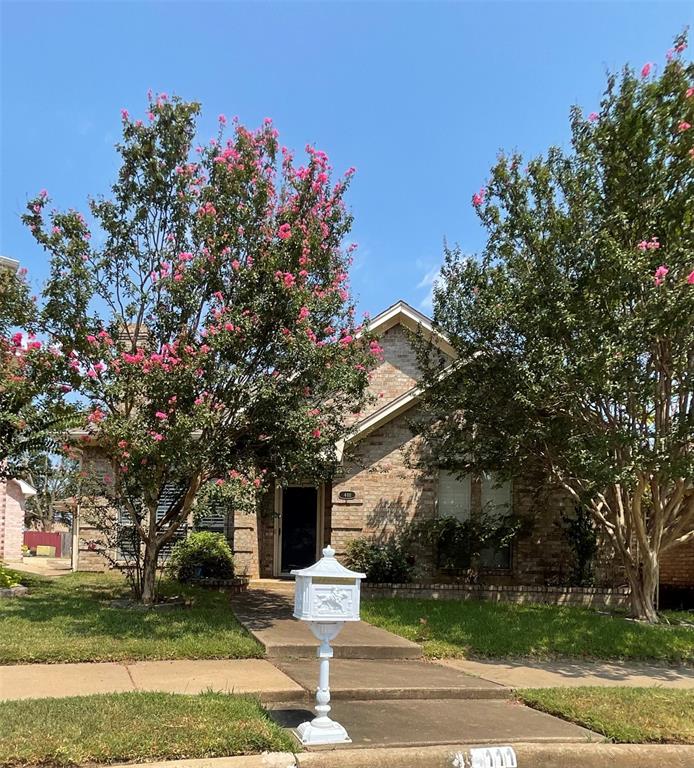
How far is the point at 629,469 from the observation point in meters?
9.86

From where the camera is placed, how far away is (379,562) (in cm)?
1419

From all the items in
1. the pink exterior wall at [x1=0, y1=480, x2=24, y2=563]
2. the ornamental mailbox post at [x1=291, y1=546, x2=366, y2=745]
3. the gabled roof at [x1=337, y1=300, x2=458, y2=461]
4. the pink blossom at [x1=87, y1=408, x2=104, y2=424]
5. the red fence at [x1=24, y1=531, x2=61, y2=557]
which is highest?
the gabled roof at [x1=337, y1=300, x2=458, y2=461]

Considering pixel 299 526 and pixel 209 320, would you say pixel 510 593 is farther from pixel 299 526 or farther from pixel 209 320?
pixel 209 320

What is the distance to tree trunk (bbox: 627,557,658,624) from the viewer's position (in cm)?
1208

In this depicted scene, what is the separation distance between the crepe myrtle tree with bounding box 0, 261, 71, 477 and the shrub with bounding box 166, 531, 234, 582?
3.41 metres

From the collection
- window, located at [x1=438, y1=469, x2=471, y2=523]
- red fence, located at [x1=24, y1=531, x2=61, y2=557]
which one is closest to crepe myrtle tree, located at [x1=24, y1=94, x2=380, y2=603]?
window, located at [x1=438, y1=469, x2=471, y2=523]

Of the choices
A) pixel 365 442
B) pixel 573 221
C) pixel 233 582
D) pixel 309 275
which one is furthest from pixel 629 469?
pixel 233 582

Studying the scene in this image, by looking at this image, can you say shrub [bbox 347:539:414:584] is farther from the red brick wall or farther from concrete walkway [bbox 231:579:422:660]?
the red brick wall

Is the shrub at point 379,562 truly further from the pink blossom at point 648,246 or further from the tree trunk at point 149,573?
the pink blossom at point 648,246

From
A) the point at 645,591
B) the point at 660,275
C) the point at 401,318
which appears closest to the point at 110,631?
the point at 660,275

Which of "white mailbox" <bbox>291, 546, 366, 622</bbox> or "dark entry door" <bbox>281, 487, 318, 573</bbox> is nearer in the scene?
"white mailbox" <bbox>291, 546, 366, 622</bbox>

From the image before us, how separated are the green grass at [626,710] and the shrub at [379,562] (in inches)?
273

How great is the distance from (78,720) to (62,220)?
6979mm

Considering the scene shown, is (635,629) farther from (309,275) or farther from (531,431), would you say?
(309,275)
